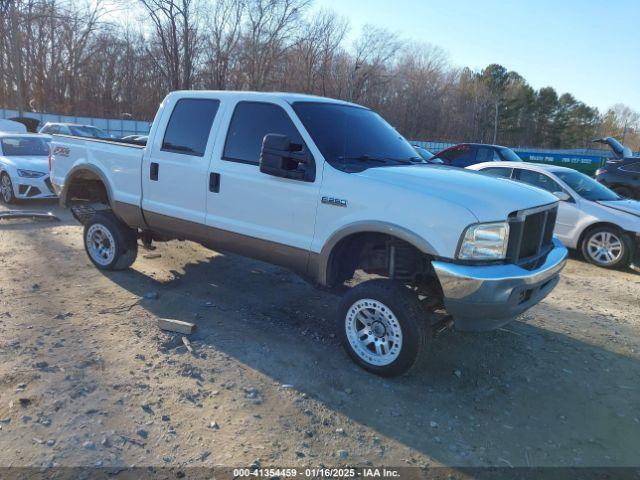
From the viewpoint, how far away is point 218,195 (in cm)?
458

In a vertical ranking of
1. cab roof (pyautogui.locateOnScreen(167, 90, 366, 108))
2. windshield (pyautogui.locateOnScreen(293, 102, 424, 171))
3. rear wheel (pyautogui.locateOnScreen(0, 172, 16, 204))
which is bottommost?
rear wheel (pyautogui.locateOnScreen(0, 172, 16, 204))

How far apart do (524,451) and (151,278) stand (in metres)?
4.44

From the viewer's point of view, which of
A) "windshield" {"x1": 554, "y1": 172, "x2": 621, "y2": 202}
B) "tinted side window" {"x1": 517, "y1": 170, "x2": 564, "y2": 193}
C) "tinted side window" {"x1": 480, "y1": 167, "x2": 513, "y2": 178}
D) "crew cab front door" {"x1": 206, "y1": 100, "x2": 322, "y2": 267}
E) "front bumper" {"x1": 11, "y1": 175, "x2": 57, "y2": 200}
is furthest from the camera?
"front bumper" {"x1": 11, "y1": 175, "x2": 57, "y2": 200}

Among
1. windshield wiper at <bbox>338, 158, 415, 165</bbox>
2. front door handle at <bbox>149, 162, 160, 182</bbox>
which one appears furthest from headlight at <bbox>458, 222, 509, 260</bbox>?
front door handle at <bbox>149, 162, 160, 182</bbox>

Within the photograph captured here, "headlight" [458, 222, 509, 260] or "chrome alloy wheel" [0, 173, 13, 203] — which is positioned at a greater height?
"headlight" [458, 222, 509, 260]

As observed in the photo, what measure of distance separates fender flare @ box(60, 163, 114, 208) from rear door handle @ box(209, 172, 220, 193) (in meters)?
1.71

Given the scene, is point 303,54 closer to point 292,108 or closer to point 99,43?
point 99,43

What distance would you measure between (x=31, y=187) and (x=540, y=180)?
9.94m

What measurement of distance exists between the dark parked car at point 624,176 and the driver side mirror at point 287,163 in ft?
42.4

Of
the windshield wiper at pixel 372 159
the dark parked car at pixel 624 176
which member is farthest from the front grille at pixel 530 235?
the dark parked car at pixel 624 176

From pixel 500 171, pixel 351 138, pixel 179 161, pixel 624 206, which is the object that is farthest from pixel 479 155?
pixel 179 161

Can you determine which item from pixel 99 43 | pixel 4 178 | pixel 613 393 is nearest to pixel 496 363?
pixel 613 393

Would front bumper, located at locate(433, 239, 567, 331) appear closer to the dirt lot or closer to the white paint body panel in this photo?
the white paint body panel

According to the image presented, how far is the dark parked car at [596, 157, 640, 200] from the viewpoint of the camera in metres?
13.6
